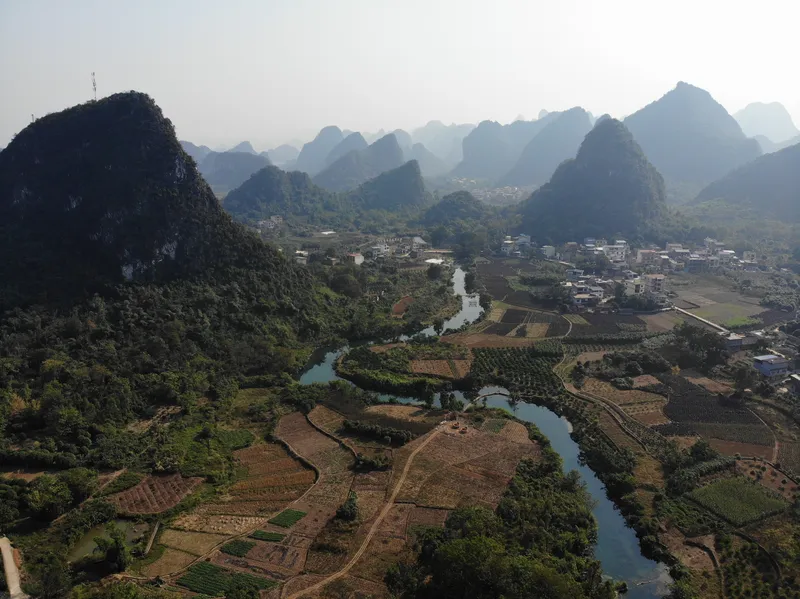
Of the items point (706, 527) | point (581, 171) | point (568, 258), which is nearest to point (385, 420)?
point (706, 527)

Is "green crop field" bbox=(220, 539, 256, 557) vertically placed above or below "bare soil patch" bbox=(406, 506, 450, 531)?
above

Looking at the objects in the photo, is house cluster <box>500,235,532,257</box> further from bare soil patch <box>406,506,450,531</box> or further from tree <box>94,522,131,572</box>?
tree <box>94,522,131,572</box>

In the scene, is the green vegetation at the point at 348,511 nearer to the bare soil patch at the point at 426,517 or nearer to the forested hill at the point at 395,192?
the bare soil patch at the point at 426,517

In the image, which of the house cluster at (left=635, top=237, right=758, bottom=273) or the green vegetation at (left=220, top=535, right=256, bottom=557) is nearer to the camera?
the green vegetation at (left=220, top=535, right=256, bottom=557)

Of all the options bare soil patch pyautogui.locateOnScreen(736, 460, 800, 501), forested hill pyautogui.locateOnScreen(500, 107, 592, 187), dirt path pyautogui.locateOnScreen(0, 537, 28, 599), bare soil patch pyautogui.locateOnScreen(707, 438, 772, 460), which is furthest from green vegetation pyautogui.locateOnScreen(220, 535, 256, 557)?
forested hill pyautogui.locateOnScreen(500, 107, 592, 187)

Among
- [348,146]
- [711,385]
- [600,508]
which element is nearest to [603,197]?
[711,385]

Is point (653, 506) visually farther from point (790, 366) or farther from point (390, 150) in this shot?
point (390, 150)

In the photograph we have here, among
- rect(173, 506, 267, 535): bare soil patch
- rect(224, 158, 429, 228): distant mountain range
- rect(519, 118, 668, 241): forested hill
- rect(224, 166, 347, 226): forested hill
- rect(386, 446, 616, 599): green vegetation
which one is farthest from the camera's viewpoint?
rect(224, 158, 429, 228): distant mountain range
